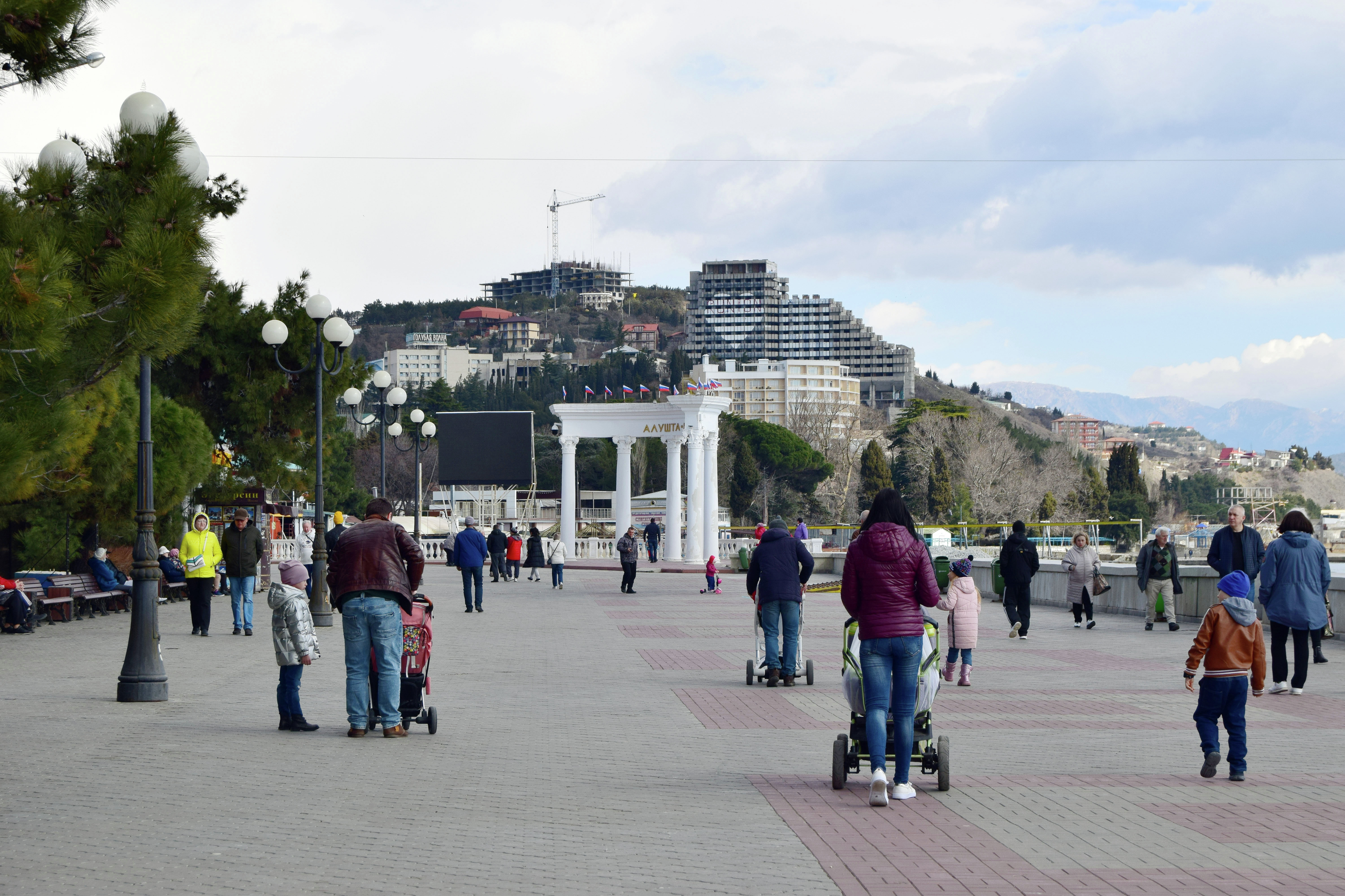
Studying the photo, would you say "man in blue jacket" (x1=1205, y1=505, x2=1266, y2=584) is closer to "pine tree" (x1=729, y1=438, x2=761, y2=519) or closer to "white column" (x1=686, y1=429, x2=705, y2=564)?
"white column" (x1=686, y1=429, x2=705, y2=564)

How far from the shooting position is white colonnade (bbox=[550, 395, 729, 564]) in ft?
144

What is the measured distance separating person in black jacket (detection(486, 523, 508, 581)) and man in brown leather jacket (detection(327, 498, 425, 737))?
26.5m

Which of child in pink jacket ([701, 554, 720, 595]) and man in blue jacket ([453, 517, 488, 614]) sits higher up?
man in blue jacket ([453, 517, 488, 614])

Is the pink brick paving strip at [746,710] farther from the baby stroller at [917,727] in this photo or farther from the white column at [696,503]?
the white column at [696,503]

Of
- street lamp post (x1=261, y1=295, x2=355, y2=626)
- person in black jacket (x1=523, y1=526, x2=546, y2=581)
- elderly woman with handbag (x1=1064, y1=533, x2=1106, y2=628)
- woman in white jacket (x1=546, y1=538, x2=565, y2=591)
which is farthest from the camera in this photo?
person in black jacket (x1=523, y1=526, x2=546, y2=581)

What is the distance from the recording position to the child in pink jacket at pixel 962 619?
44.1ft

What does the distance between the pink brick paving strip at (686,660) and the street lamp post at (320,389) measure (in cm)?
623

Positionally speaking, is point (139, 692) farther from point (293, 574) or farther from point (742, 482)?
point (742, 482)

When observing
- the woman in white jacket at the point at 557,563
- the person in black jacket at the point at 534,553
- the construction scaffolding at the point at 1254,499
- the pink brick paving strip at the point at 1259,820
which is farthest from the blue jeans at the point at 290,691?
the construction scaffolding at the point at 1254,499

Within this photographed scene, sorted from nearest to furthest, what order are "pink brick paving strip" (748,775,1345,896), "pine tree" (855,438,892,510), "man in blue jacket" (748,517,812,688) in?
"pink brick paving strip" (748,775,1345,896) < "man in blue jacket" (748,517,812,688) < "pine tree" (855,438,892,510)

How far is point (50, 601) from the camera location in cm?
2017

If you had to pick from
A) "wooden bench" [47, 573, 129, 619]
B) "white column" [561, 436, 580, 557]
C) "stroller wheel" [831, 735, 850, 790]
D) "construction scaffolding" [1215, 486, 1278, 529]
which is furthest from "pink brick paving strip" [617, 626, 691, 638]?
"construction scaffolding" [1215, 486, 1278, 529]

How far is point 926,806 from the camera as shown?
296 inches

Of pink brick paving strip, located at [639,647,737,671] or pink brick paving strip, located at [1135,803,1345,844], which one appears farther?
pink brick paving strip, located at [639,647,737,671]
